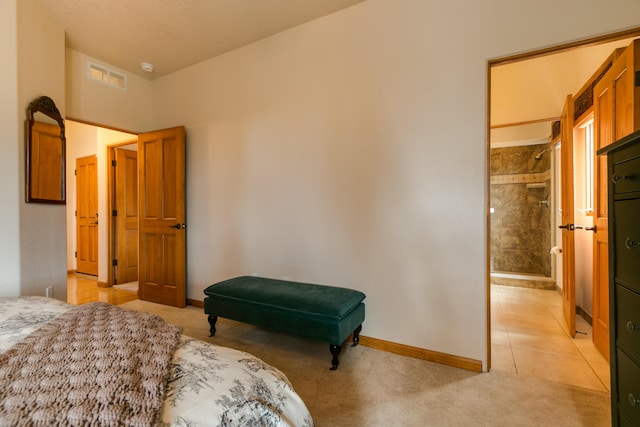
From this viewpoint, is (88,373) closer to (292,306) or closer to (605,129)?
(292,306)

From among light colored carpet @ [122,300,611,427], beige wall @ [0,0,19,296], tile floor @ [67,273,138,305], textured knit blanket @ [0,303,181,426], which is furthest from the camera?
tile floor @ [67,273,138,305]

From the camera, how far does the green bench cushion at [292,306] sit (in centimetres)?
209

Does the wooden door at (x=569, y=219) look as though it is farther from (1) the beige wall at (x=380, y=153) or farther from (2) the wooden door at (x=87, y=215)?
(2) the wooden door at (x=87, y=215)

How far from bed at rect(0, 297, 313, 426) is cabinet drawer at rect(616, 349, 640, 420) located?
1186mm

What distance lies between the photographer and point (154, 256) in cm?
368

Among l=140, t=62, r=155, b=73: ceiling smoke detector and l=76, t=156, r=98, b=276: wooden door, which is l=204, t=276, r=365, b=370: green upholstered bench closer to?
l=140, t=62, r=155, b=73: ceiling smoke detector

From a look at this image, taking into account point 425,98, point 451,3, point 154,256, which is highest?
point 451,3

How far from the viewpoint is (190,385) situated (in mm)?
787

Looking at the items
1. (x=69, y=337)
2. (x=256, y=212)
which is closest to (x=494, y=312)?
(x=256, y=212)

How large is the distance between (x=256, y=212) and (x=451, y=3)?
2393 mm

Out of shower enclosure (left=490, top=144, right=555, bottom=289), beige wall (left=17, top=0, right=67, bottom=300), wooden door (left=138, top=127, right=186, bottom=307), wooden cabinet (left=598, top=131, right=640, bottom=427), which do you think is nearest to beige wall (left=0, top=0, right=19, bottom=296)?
beige wall (left=17, top=0, right=67, bottom=300)

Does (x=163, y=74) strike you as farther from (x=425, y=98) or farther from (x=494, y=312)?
(x=494, y=312)

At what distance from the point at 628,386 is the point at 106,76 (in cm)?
493

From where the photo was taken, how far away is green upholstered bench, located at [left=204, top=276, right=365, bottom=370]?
2.09 m
